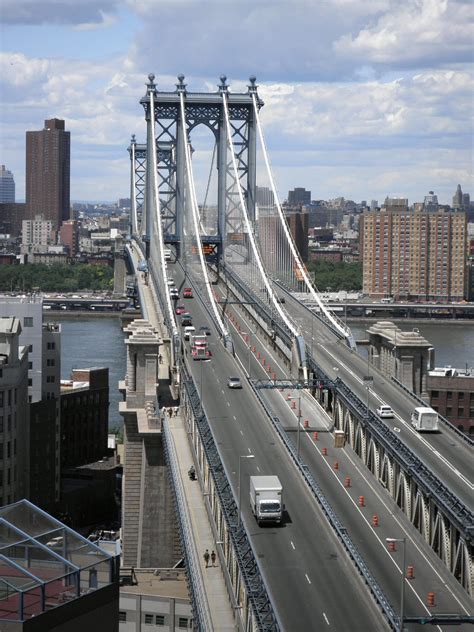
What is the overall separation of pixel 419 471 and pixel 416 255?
97.3 meters

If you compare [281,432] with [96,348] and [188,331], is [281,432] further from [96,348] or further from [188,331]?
[96,348]

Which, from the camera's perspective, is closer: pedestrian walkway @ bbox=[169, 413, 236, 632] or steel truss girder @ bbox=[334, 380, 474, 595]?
pedestrian walkway @ bbox=[169, 413, 236, 632]

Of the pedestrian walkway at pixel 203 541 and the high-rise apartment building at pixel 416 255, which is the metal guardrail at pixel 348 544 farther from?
the high-rise apartment building at pixel 416 255

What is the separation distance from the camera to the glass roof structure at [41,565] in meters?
9.12

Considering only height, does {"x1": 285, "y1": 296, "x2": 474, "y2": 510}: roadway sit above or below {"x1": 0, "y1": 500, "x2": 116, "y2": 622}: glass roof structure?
below

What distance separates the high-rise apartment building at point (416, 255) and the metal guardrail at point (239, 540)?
92.0 meters

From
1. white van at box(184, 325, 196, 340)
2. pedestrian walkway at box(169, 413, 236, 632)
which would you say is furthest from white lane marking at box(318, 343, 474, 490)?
white van at box(184, 325, 196, 340)

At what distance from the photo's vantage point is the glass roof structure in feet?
29.9

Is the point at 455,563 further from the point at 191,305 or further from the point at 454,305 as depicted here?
the point at 454,305

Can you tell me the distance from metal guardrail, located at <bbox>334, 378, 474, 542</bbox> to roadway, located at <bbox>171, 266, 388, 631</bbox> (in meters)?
2.02

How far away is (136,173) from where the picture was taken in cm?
9856

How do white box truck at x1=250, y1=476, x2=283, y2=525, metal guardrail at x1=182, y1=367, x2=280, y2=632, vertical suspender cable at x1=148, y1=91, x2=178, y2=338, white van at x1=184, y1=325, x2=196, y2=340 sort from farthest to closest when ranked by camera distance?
white van at x1=184, y1=325, x2=196, y2=340
vertical suspender cable at x1=148, y1=91, x2=178, y2=338
white box truck at x1=250, y1=476, x2=283, y2=525
metal guardrail at x1=182, y1=367, x2=280, y2=632

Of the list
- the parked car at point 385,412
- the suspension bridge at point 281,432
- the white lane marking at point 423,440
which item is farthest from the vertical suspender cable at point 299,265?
the parked car at point 385,412

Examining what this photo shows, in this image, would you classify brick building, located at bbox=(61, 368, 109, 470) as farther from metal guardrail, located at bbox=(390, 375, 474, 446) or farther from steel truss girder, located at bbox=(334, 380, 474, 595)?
steel truss girder, located at bbox=(334, 380, 474, 595)
